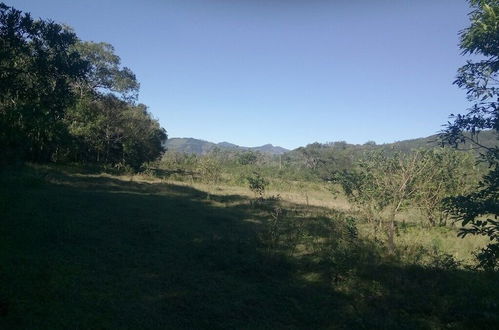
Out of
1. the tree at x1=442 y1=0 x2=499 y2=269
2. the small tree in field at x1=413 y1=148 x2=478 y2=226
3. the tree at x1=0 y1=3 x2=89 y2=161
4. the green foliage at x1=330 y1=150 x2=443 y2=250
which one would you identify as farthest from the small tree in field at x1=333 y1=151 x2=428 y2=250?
the tree at x1=0 y1=3 x2=89 y2=161

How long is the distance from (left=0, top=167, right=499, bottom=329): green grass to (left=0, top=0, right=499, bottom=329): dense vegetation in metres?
0.04

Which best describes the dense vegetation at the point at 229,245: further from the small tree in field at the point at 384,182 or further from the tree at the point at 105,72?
the tree at the point at 105,72

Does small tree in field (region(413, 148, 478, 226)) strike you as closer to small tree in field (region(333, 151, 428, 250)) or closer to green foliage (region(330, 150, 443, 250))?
green foliage (region(330, 150, 443, 250))

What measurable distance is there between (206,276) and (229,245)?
7.24 ft

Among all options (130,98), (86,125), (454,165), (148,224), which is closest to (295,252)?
(148,224)

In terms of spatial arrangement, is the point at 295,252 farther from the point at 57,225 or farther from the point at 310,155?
the point at 310,155

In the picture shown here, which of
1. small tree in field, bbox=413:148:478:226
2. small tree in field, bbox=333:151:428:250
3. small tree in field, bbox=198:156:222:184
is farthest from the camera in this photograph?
small tree in field, bbox=198:156:222:184

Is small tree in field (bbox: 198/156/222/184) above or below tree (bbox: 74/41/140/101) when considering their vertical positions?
below

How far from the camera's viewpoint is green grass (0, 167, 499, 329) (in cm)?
573

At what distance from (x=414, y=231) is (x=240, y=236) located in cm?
737

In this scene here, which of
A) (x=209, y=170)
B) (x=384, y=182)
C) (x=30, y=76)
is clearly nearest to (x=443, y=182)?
(x=384, y=182)

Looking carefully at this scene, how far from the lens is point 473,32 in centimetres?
548

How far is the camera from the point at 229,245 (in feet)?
31.9

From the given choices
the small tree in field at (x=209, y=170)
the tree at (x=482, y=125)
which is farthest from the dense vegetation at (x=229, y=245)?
the small tree in field at (x=209, y=170)
